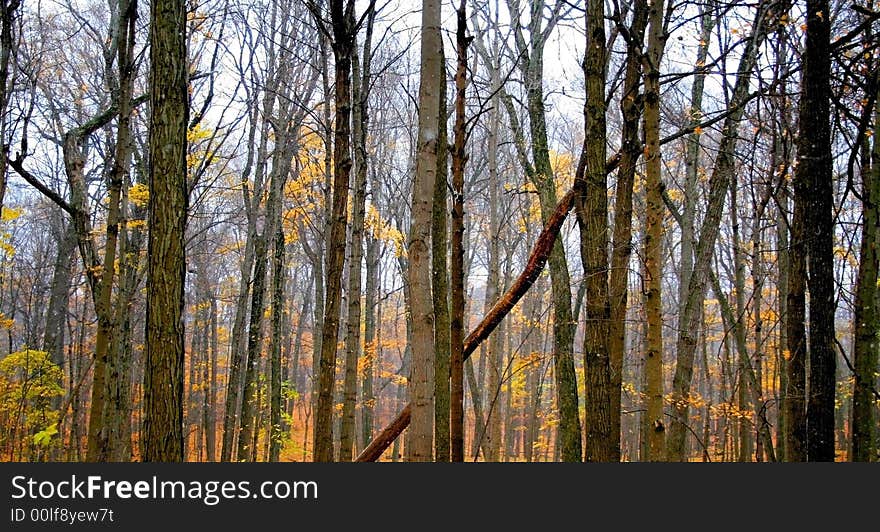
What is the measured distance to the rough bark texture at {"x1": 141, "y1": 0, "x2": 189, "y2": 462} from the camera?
411cm

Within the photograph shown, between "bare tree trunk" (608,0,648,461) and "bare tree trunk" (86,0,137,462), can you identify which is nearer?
"bare tree trunk" (608,0,648,461)


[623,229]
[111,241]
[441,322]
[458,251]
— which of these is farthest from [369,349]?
[623,229]

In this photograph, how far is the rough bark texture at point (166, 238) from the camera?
4105 mm

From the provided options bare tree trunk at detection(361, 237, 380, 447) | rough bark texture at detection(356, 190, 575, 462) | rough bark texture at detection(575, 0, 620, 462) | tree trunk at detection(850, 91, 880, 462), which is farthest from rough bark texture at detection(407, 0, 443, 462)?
bare tree trunk at detection(361, 237, 380, 447)

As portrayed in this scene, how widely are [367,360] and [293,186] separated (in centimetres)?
470

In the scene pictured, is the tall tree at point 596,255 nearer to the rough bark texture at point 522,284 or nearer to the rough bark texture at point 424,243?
the rough bark texture at point 522,284

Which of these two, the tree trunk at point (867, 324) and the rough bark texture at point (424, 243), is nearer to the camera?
the rough bark texture at point (424, 243)

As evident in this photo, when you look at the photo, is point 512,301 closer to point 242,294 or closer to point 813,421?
point 813,421

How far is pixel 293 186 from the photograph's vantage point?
49.3 ft

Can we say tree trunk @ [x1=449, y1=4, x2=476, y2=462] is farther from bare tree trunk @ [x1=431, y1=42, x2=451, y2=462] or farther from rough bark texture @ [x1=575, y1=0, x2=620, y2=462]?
rough bark texture @ [x1=575, y1=0, x2=620, y2=462]

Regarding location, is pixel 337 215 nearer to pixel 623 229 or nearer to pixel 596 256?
pixel 596 256

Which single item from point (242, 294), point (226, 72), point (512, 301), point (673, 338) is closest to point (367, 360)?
point (242, 294)

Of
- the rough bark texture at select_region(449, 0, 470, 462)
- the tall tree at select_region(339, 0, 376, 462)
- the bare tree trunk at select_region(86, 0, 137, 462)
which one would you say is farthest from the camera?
the bare tree trunk at select_region(86, 0, 137, 462)

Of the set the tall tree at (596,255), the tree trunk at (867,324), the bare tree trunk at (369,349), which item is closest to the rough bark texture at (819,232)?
the tree trunk at (867,324)
